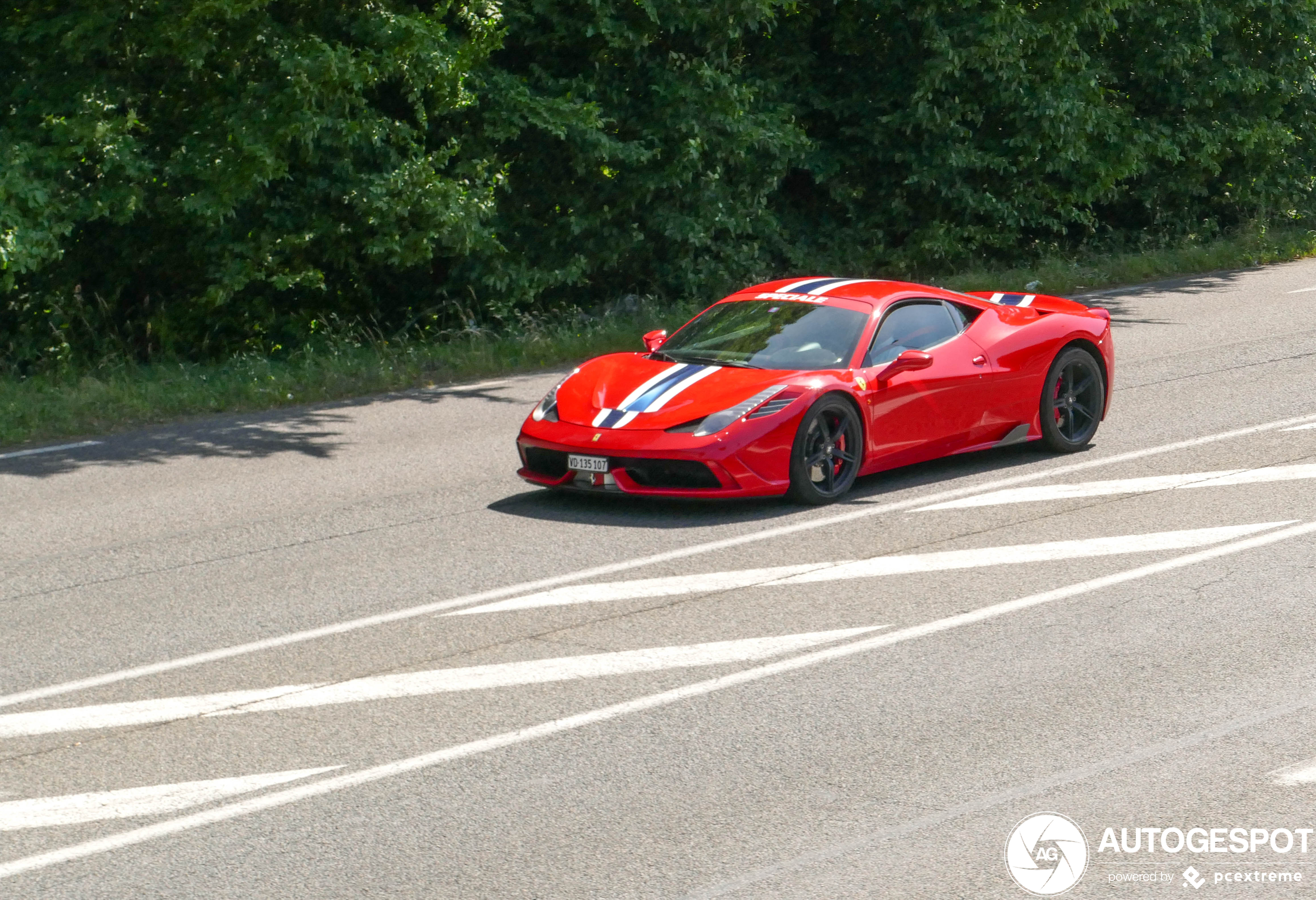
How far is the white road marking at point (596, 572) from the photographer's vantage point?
696cm

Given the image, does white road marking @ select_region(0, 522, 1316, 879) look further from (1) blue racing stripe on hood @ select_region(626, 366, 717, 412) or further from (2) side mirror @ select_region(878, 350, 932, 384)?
(1) blue racing stripe on hood @ select_region(626, 366, 717, 412)

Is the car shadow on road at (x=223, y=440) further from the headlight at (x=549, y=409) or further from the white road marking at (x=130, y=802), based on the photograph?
the white road marking at (x=130, y=802)

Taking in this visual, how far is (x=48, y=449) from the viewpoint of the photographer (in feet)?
42.5

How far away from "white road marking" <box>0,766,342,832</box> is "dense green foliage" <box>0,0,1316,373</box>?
1123 centimetres

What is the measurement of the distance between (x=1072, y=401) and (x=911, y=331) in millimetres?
1488

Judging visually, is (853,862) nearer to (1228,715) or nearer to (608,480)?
(1228,715)

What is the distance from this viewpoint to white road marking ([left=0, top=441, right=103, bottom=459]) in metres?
12.7

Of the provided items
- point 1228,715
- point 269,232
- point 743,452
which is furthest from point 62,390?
point 1228,715

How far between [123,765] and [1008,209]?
1984 centimetres

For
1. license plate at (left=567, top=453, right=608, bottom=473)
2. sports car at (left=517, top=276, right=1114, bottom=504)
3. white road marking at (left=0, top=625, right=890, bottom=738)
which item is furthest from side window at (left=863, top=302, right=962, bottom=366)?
white road marking at (left=0, top=625, right=890, bottom=738)

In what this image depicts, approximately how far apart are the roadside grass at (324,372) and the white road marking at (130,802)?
840 centimetres

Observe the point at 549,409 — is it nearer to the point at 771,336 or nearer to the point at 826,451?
the point at 771,336

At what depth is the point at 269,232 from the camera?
18016 millimetres

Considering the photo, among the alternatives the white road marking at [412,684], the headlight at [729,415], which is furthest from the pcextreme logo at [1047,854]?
the headlight at [729,415]
